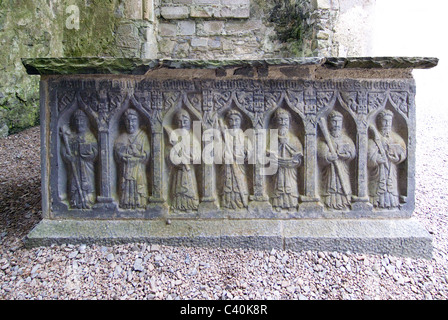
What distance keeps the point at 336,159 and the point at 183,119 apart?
1.15m

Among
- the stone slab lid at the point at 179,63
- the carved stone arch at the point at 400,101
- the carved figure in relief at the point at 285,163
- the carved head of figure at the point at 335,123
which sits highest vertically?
the stone slab lid at the point at 179,63

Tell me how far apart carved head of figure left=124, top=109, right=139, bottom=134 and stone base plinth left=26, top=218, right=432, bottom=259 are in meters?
0.69

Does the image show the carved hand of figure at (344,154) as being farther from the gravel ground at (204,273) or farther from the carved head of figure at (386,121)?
the gravel ground at (204,273)

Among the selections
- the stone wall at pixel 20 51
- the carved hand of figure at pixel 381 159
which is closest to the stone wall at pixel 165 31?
the stone wall at pixel 20 51

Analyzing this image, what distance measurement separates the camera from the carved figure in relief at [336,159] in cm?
243

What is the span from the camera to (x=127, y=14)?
511cm

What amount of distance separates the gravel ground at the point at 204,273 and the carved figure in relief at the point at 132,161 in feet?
1.12

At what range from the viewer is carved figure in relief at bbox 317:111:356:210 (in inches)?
95.7

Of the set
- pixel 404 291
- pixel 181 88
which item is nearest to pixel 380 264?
pixel 404 291

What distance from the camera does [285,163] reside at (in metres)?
2.44

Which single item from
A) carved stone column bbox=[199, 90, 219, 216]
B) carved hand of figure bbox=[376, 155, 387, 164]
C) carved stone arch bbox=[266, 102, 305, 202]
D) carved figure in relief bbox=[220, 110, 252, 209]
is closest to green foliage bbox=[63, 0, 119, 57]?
carved stone column bbox=[199, 90, 219, 216]

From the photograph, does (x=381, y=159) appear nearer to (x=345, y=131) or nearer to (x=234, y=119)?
(x=345, y=131)

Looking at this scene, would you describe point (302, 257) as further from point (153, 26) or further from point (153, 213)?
point (153, 26)

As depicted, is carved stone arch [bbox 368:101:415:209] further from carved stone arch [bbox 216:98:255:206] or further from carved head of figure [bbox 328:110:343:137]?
carved stone arch [bbox 216:98:255:206]
